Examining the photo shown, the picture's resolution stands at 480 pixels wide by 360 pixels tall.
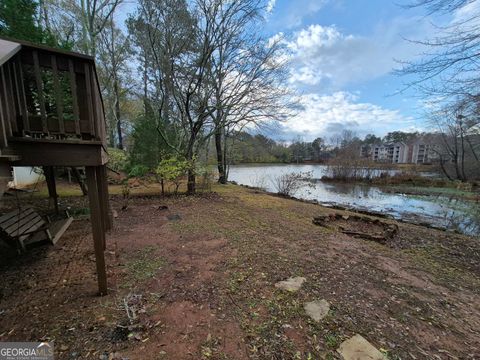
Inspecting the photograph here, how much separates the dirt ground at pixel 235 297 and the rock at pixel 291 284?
9cm

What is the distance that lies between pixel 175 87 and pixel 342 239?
7788mm

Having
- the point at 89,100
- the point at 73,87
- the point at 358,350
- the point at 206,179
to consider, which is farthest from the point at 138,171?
the point at 358,350

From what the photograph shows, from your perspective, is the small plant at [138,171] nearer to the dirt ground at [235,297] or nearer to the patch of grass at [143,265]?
the dirt ground at [235,297]

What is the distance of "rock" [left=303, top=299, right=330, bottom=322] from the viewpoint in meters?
2.30

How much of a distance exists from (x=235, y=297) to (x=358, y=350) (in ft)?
4.08

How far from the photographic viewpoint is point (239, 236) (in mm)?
4629

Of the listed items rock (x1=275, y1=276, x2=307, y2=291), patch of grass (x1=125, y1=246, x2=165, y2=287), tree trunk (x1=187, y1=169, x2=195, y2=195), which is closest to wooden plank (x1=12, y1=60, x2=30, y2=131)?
patch of grass (x1=125, y1=246, x2=165, y2=287)

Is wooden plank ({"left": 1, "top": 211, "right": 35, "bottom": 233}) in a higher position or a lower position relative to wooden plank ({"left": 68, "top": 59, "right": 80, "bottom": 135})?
lower

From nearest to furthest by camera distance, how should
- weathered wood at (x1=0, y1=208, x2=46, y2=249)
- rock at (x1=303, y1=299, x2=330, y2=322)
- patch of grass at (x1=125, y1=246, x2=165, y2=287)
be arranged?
rock at (x1=303, y1=299, x2=330, y2=322) → patch of grass at (x1=125, y1=246, x2=165, y2=287) → weathered wood at (x1=0, y1=208, x2=46, y2=249)

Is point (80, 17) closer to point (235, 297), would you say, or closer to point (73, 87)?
point (73, 87)

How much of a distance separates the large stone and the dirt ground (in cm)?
6

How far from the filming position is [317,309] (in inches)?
94.4

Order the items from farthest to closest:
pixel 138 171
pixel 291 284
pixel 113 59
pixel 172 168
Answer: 1. pixel 113 59
2. pixel 138 171
3. pixel 172 168
4. pixel 291 284

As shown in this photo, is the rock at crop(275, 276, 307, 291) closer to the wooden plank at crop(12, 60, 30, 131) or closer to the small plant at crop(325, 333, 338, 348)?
the small plant at crop(325, 333, 338, 348)
